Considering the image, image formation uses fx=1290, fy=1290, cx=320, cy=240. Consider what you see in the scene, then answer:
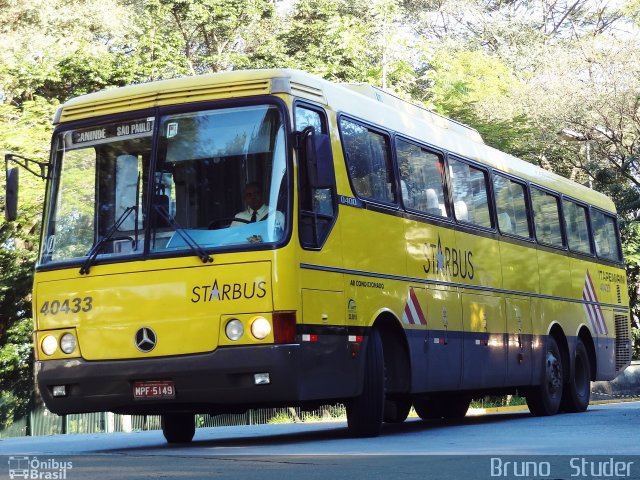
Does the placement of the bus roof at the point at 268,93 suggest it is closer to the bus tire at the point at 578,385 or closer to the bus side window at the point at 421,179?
the bus side window at the point at 421,179

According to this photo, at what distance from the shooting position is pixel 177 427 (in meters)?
14.4

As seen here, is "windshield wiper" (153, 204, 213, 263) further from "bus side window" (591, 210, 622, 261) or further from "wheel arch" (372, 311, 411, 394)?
"bus side window" (591, 210, 622, 261)

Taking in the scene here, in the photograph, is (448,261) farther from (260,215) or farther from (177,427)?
(260,215)

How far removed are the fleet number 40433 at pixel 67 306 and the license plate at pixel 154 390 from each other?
3.01ft

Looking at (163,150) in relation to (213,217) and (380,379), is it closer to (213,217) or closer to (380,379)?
(213,217)

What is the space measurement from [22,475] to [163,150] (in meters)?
4.13

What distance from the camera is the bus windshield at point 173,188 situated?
11922mm

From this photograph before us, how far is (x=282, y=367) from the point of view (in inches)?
452

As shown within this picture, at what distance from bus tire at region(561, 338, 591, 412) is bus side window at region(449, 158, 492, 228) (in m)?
3.97

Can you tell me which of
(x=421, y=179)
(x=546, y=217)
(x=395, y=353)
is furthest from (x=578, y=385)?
(x=395, y=353)

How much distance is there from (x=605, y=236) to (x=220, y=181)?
13041 mm

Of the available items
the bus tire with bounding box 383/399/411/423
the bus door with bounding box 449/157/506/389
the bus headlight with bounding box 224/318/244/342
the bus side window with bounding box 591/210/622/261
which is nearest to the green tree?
the bus side window with bounding box 591/210/622/261

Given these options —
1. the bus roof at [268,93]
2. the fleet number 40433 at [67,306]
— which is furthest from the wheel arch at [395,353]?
the fleet number 40433 at [67,306]

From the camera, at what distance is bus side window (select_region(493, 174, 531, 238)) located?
707 inches
